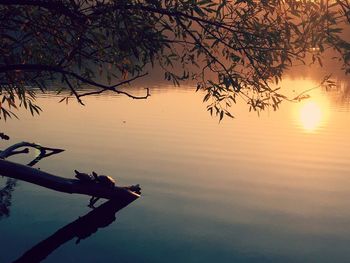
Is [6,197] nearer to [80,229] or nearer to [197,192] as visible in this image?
[80,229]

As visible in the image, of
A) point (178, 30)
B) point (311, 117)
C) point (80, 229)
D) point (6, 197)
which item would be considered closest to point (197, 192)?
point (80, 229)

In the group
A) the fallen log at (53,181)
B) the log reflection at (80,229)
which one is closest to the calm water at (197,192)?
the log reflection at (80,229)

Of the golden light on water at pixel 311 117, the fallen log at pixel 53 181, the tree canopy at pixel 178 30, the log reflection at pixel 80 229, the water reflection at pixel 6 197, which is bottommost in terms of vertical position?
the golden light on water at pixel 311 117

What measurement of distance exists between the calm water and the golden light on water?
68cm

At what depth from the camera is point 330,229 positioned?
47.9 feet

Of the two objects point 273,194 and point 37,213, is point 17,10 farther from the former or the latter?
point 273,194

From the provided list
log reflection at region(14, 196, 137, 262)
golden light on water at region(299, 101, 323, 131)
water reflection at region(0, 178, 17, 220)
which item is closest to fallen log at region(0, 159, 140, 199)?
log reflection at region(14, 196, 137, 262)

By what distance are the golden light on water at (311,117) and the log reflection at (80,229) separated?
25109 millimetres

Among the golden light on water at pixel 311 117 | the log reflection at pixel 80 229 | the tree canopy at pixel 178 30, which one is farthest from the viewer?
the golden light on water at pixel 311 117

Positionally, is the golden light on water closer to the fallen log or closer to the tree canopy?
the fallen log

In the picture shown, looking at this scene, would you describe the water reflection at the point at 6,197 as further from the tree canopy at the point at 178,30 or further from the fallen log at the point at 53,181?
the tree canopy at the point at 178,30

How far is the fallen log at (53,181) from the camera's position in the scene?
13016 mm

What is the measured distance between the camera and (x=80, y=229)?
14.1 metres

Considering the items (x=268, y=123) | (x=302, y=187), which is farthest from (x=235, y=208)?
(x=268, y=123)
